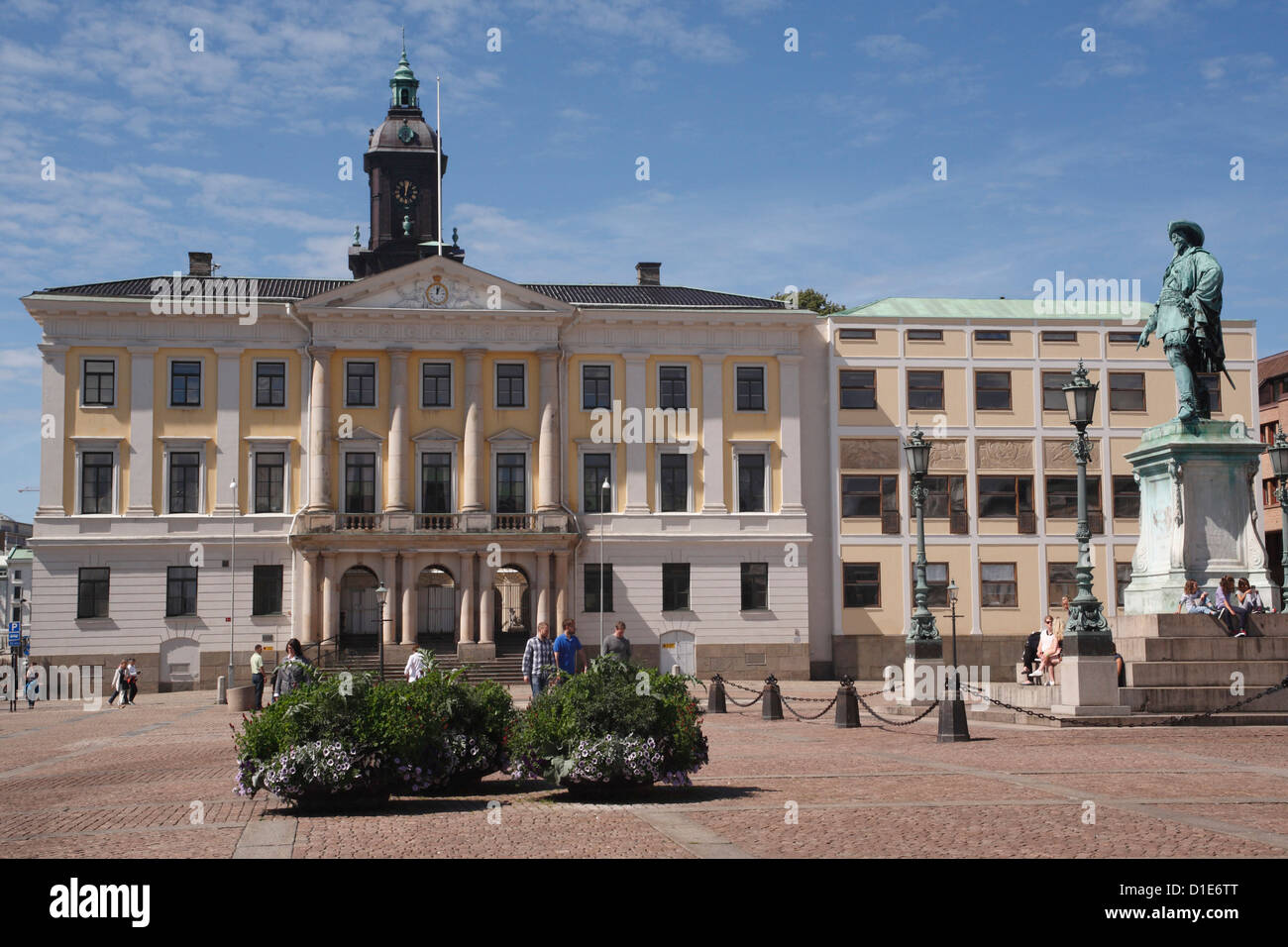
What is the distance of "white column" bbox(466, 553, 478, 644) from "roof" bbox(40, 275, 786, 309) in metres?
11.0

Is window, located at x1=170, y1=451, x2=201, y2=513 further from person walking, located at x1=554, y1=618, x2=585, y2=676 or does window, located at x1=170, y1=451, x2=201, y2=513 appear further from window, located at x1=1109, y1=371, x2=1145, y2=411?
window, located at x1=1109, y1=371, x2=1145, y2=411

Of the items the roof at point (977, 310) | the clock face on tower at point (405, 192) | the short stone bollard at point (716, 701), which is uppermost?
the clock face on tower at point (405, 192)

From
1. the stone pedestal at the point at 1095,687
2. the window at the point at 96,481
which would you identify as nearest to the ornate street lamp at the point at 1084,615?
the stone pedestal at the point at 1095,687

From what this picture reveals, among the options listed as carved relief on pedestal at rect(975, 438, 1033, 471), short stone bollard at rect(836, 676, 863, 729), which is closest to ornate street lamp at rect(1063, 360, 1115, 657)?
short stone bollard at rect(836, 676, 863, 729)

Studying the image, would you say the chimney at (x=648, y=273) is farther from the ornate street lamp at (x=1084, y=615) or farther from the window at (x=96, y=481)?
the ornate street lamp at (x=1084, y=615)

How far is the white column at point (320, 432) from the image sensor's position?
5122cm

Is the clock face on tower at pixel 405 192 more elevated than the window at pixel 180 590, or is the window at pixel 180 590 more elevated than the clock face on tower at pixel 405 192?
the clock face on tower at pixel 405 192

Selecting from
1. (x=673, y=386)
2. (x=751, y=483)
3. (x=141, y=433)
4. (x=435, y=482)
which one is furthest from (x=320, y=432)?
(x=751, y=483)

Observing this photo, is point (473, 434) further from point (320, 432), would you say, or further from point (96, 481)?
point (96, 481)

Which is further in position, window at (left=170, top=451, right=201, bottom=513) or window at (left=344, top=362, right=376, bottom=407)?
window at (left=344, top=362, right=376, bottom=407)

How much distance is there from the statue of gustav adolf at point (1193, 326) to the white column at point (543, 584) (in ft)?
97.1

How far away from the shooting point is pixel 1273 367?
72.5m

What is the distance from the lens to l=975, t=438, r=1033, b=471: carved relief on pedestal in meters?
54.0
